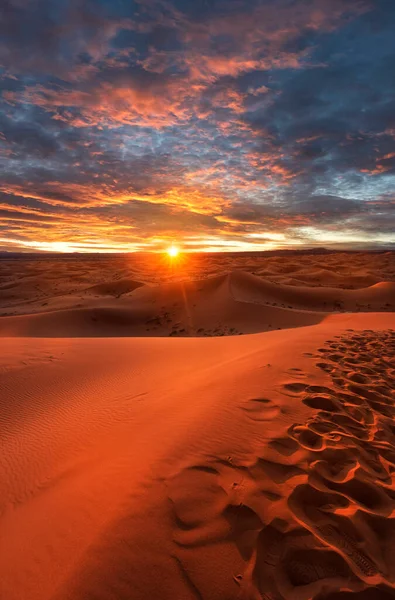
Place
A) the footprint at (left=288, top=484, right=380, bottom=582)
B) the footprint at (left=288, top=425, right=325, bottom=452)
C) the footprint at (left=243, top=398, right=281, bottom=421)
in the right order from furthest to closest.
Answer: the footprint at (left=243, top=398, right=281, bottom=421) → the footprint at (left=288, top=425, right=325, bottom=452) → the footprint at (left=288, top=484, right=380, bottom=582)

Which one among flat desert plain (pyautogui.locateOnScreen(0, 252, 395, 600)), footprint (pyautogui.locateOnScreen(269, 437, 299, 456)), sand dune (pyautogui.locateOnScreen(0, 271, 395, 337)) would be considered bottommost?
sand dune (pyautogui.locateOnScreen(0, 271, 395, 337))

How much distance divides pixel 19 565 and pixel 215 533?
1.30 metres

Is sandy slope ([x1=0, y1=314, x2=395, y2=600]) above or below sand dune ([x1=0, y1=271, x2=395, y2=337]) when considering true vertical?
above

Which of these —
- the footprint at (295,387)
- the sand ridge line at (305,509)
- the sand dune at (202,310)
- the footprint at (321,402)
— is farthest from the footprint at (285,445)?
the sand dune at (202,310)

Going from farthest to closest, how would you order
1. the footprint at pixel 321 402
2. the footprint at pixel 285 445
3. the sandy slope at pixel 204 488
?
the footprint at pixel 321 402, the footprint at pixel 285 445, the sandy slope at pixel 204 488

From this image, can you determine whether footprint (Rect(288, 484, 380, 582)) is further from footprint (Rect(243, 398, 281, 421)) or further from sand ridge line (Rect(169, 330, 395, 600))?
footprint (Rect(243, 398, 281, 421))

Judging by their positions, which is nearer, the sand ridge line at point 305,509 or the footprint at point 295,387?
the sand ridge line at point 305,509

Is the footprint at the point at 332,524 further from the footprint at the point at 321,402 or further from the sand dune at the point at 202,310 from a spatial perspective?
the sand dune at the point at 202,310

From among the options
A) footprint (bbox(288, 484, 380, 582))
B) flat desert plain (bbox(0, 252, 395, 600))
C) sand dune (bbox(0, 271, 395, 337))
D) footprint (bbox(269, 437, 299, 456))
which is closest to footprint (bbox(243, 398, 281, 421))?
flat desert plain (bbox(0, 252, 395, 600))

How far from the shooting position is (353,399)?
4441mm

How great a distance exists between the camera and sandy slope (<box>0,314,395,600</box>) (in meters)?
1.91

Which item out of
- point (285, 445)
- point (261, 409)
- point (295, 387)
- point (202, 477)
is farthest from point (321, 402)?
point (202, 477)

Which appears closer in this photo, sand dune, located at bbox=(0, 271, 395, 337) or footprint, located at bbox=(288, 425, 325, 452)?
footprint, located at bbox=(288, 425, 325, 452)

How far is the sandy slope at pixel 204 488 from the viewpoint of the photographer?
6.27 feet
